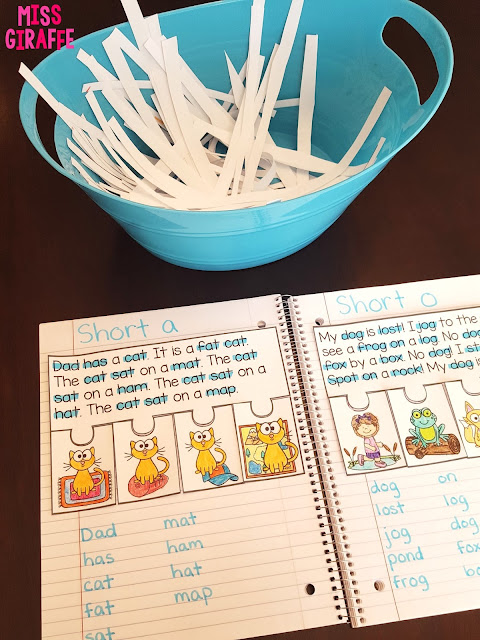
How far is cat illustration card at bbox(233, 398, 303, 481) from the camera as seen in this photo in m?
0.55

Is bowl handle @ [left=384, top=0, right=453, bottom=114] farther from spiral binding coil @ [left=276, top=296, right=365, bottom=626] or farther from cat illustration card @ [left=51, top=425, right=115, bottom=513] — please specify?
cat illustration card @ [left=51, top=425, right=115, bottom=513]

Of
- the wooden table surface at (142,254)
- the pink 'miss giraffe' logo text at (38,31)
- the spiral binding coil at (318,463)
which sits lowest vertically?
the spiral binding coil at (318,463)

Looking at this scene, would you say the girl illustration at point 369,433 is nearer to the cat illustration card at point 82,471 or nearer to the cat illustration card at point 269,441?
the cat illustration card at point 269,441

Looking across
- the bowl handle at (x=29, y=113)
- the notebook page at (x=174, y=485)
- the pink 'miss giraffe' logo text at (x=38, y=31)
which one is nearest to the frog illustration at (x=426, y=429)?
the notebook page at (x=174, y=485)

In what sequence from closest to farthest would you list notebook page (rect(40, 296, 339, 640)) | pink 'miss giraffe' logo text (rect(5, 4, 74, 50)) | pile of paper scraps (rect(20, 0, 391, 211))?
notebook page (rect(40, 296, 339, 640)) → pile of paper scraps (rect(20, 0, 391, 211)) → pink 'miss giraffe' logo text (rect(5, 4, 74, 50))

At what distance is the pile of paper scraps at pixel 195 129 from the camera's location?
0.63 metres

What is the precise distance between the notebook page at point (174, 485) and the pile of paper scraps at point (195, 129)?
0.14 metres

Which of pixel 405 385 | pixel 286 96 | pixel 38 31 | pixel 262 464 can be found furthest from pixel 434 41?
pixel 38 31

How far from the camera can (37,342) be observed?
0.61m

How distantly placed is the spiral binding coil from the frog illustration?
0.30 ft

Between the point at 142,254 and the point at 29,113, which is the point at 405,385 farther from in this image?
the point at 29,113

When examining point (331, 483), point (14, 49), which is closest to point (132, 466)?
point (331, 483)

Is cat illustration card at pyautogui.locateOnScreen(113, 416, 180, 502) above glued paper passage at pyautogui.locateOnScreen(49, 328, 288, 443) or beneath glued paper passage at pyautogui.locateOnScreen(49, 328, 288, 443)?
beneath

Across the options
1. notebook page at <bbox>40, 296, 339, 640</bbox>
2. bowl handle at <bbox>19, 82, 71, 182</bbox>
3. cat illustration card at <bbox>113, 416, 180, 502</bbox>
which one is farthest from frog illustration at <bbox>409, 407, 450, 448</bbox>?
bowl handle at <bbox>19, 82, 71, 182</bbox>
